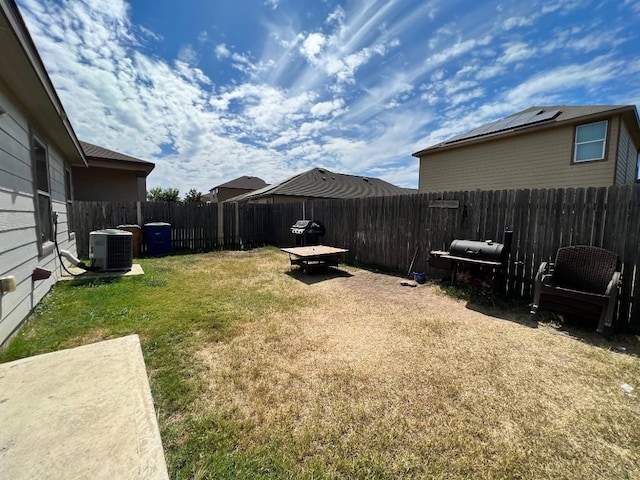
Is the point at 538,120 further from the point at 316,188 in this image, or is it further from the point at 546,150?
the point at 316,188

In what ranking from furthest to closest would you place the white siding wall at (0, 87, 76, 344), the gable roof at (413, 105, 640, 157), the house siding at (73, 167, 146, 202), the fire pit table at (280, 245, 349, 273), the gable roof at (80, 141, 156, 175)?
the house siding at (73, 167, 146, 202)
the gable roof at (80, 141, 156, 175)
the gable roof at (413, 105, 640, 157)
the fire pit table at (280, 245, 349, 273)
the white siding wall at (0, 87, 76, 344)

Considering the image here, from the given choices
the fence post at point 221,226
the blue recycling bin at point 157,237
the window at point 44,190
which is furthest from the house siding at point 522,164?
the window at point 44,190

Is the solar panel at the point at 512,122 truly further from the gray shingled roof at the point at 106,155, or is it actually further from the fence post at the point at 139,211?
the gray shingled roof at the point at 106,155

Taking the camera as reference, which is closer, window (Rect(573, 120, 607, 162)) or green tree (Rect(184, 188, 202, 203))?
window (Rect(573, 120, 607, 162))

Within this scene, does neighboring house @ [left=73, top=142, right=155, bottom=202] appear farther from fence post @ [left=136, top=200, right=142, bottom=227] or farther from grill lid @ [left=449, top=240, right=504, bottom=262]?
grill lid @ [left=449, top=240, right=504, bottom=262]

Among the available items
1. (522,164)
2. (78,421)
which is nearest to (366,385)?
(78,421)

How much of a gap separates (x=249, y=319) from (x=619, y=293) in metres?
4.94

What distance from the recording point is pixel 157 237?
29.1ft

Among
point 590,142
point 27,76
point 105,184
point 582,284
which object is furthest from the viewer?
point 105,184

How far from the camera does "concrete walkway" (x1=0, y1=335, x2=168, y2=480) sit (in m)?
1.18

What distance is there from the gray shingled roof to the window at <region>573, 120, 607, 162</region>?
15.2 metres

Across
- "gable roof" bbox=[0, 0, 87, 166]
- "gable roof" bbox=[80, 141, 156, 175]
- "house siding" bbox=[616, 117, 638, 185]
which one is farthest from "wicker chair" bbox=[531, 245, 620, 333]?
"gable roof" bbox=[80, 141, 156, 175]

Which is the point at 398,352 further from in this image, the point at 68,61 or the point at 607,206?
the point at 68,61

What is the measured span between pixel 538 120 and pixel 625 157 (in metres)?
3.03
